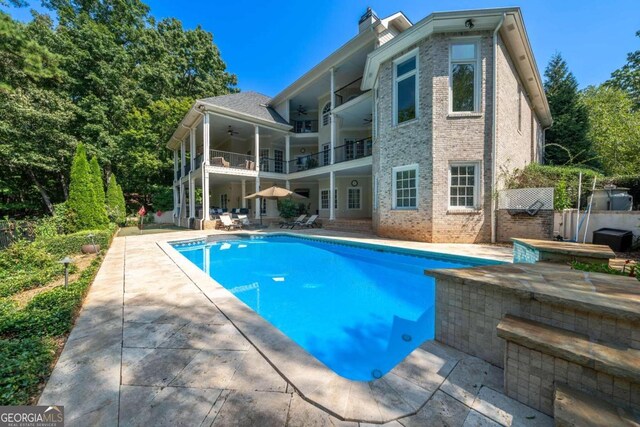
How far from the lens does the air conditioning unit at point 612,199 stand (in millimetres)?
8266

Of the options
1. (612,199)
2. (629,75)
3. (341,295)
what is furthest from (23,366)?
(629,75)

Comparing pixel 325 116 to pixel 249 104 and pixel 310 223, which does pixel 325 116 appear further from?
pixel 310 223

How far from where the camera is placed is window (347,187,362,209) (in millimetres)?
16359

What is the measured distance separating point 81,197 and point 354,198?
13.2 meters

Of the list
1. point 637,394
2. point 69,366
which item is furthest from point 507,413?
point 69,366

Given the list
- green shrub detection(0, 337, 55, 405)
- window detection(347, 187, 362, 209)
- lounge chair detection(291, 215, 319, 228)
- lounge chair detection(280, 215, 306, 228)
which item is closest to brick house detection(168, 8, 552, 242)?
lounge chair detection(291, 215, 319, 228)

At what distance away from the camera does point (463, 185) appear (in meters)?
9.05

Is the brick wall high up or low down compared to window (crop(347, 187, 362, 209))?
down

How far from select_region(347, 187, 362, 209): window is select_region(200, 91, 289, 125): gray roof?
21.6 feet

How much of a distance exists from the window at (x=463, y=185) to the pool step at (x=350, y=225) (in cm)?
418

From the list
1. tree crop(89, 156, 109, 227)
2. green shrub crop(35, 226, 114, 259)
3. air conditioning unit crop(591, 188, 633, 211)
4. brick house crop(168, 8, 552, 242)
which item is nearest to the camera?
green shrub crop(35, 226, 114, 259)

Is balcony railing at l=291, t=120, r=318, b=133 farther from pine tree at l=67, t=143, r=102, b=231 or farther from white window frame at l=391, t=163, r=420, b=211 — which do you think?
pine tree at l=67, t=143, r=102, b=231

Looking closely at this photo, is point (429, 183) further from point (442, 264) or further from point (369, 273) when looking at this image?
point (369, 273)

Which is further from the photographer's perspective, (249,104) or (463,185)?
(249,104)
